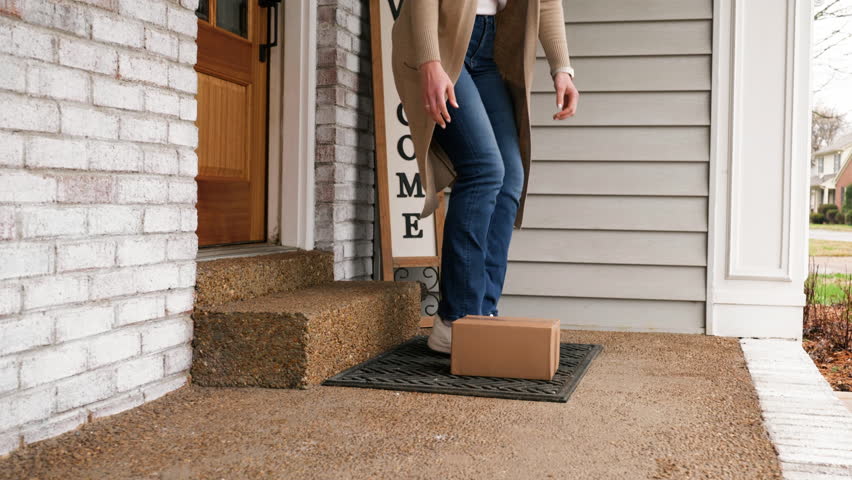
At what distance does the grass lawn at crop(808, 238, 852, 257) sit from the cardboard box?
6.19 metres

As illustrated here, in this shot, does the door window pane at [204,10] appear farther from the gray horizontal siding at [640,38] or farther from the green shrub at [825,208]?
the green shrub at [825,208]

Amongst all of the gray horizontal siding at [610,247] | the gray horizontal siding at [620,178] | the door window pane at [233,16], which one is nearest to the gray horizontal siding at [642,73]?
the gray horizontal siding at [620,178]

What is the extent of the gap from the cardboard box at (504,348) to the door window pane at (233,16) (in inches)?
51.2

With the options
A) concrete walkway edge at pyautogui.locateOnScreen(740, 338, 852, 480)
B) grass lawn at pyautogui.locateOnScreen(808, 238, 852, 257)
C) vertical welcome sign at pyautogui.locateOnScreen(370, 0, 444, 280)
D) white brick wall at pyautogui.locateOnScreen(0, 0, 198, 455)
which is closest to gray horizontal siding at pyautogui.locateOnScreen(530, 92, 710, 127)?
vertical welcome sign at pyautogui.locateOnScreen(370, 0, 444, 280)

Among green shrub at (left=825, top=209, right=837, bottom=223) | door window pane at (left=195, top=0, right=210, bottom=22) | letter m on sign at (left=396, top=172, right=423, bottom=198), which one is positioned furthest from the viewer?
green shrub at (left=825, top=209, right=837, bottom=223)

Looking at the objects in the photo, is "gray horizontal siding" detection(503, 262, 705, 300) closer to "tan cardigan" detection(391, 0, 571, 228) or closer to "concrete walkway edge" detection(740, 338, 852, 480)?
"concrete walkway edge" detection(740, 338, 852, 480)

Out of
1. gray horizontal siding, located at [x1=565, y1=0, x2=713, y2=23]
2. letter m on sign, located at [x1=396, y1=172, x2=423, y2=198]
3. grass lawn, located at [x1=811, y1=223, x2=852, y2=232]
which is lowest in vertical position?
grass lawn, located at [x1=811, y1=223, x2=852, y2=232]

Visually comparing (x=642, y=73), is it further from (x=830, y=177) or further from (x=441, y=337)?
(x=830, y=177)

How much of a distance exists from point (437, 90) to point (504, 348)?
0.68 metres

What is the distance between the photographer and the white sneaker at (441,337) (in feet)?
7.52

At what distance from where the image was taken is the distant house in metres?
8.38

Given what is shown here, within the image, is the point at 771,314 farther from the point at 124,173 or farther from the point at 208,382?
the point at 124,173

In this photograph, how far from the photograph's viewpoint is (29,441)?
1472 mm

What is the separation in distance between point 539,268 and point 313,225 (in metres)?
0.95
